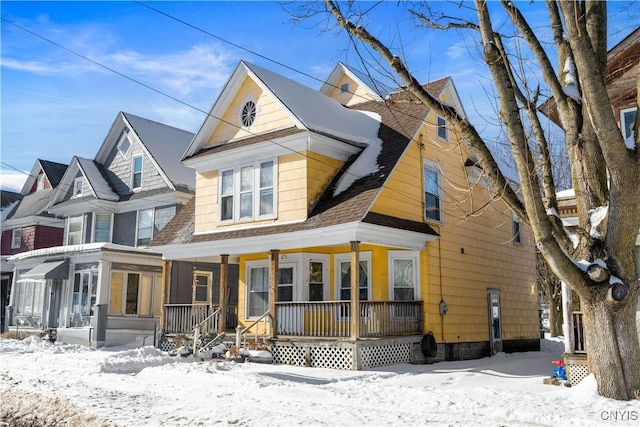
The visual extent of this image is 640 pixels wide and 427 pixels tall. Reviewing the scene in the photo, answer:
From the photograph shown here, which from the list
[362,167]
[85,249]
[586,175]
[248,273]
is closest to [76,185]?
[85,249]

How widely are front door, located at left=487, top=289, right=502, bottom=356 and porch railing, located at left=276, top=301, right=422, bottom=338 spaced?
164 inches

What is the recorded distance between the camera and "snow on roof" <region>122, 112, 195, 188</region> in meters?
24.9

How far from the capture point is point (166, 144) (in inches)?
1053

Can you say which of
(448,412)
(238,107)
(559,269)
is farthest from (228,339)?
(559,269)

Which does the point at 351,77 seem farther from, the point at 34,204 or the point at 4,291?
the point at 4,291

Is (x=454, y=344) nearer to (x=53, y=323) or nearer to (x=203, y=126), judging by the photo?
(x=203, y=126)

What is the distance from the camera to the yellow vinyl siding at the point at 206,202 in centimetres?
1833

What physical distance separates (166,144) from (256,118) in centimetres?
1015

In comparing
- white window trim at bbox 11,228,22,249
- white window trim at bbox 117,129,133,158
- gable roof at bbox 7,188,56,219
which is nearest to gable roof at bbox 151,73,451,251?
white window trim at bbox 117,129,133,158

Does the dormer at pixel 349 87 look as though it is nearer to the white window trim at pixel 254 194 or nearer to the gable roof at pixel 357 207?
the gable roof at pixel 357 207

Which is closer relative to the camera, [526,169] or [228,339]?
[526,169]

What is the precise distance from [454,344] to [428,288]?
2.21 metres

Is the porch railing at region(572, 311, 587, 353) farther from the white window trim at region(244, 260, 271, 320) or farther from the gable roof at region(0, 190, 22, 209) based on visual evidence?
the gable roof at region(0, 190, 22, 209)

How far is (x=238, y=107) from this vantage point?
18.5m
